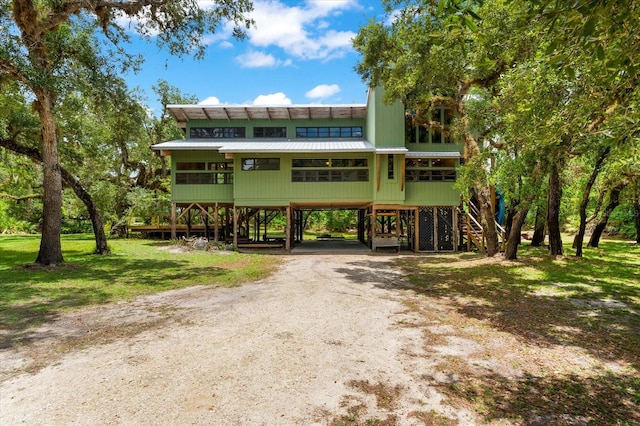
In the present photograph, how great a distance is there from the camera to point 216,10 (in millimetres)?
12648

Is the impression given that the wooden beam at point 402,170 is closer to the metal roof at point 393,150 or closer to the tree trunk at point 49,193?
the metal roof at point 393,150

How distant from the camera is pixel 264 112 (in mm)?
21281

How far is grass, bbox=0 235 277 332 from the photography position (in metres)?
7.38

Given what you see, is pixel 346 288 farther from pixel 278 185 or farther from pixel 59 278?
pixel 278 185

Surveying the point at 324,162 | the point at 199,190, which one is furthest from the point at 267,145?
the point at 199,190

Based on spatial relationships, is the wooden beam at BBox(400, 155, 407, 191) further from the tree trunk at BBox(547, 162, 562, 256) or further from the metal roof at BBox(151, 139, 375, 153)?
the tree trunk at BBox(547, 162, 562, 256)

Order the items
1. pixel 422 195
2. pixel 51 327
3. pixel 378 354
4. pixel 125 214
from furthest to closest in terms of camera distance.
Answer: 1. pixel 125 214
2. pixel 422 195
3. pixel 51 327
4. pixel 378 354

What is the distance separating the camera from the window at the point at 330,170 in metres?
19.7

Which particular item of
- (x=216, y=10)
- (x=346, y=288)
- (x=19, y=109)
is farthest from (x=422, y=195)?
(x=19, y=109)

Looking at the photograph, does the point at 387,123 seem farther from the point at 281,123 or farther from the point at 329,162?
the point at 281,123

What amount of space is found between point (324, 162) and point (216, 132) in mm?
7286

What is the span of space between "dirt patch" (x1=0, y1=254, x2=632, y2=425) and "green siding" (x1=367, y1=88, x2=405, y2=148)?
12755 mm

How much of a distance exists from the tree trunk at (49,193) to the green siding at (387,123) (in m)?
13.8

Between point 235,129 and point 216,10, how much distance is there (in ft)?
31.8
